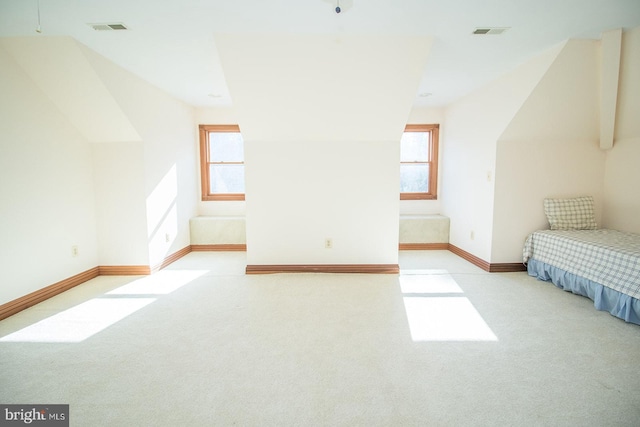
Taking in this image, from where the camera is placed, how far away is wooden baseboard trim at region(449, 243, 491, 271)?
3741mm

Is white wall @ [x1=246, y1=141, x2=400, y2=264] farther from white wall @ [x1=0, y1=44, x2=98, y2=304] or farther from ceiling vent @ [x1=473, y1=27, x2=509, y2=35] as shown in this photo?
white wall @ [x1=0, y1=44, x2=98, y2=304]

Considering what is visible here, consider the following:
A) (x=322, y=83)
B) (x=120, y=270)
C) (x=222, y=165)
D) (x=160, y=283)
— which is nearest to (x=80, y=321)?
(x=160, y=283)

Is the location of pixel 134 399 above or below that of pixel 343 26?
below

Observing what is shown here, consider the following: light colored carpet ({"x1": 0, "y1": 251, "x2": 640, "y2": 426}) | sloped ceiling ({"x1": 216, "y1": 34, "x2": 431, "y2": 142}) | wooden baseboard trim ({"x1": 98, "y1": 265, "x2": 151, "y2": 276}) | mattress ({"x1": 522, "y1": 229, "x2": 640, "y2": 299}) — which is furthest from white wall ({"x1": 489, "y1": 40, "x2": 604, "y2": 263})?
wooden baseboard trim ({"x1": 98, "y1": 265, "x2": 151, "y2": 276})

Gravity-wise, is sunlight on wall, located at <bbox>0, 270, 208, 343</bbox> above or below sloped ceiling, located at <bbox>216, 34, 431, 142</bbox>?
below

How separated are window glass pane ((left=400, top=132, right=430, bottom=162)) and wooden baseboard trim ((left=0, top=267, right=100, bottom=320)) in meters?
4.82

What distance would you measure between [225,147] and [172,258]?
2.07m

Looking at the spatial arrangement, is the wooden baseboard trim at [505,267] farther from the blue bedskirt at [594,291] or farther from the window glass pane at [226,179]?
the window glass pane at [226,179]

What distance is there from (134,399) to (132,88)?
128 inches

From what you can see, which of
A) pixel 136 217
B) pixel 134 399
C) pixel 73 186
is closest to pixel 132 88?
pixel 73 186

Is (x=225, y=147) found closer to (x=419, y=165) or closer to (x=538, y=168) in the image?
(x=419, y=165)

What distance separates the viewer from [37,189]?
9.24ft

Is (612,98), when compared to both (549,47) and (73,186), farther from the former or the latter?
(73,186)

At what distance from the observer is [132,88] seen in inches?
134
